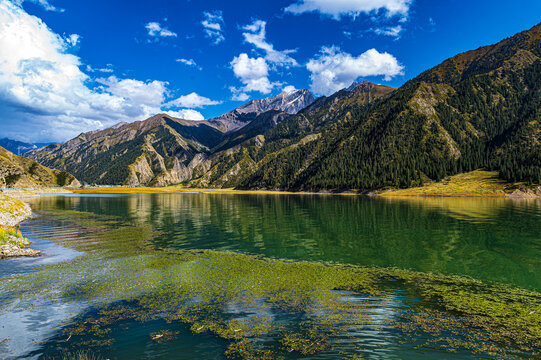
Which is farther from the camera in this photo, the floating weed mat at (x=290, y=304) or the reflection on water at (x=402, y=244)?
the reflection on water at (x=402, y=244)

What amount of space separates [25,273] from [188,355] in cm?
2308

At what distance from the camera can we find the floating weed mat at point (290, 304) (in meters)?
13.2

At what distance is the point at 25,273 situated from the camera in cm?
2541

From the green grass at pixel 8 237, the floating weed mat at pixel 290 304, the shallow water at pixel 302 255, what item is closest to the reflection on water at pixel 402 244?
the shallow water at pixel 302 255

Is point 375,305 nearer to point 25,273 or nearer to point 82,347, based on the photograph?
point 82,347

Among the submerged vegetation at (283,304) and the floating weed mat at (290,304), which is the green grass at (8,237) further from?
the floating weed mat at (290,304)

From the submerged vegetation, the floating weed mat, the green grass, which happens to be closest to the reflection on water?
the submerged vegetation

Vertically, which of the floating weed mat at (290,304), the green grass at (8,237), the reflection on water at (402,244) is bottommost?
the reflection on water at (402,244)

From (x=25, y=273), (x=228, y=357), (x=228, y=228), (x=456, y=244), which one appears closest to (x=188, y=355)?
(x=228, y=357)

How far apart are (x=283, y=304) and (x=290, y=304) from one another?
462mm

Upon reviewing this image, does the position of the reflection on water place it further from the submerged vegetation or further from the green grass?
the green grass

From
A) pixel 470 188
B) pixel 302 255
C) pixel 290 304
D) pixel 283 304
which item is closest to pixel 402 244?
pixel 302 255

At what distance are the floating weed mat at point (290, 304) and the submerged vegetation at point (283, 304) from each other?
0.07 meters

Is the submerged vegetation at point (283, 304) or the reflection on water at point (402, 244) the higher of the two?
the submerged vegetation at point (283, 304)
